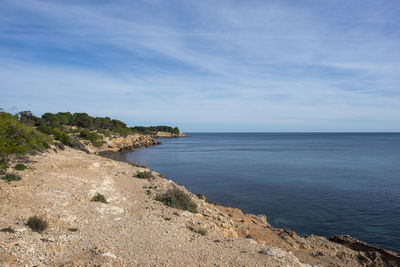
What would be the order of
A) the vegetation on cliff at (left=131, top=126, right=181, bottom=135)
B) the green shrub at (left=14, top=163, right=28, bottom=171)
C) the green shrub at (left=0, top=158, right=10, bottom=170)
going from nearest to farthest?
the green shrub at (left=0, top=158, right=10, bottom=170)
the green shrub at (left=14, top=163, right=28, bottom=171)
the vegetation on cliff at (left=131, top=126, right=181, bottom=135)

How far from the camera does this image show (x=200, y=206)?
16.5 m

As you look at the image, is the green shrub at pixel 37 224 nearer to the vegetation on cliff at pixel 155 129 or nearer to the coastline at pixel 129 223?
the coastline at pixel 129 223

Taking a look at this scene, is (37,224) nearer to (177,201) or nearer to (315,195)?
(177,201)

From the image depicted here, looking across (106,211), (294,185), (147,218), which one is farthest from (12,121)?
(294,185)

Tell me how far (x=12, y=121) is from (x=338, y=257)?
20.5 meters

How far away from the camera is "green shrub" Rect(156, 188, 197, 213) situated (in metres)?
15.1

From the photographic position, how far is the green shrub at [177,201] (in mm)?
15102

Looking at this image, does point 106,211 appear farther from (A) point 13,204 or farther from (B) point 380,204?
(B) point 380,204

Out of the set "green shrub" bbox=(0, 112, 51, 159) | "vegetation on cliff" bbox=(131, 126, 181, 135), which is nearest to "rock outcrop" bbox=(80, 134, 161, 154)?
"green shrub" bbox=(0, 112, 51, 159)

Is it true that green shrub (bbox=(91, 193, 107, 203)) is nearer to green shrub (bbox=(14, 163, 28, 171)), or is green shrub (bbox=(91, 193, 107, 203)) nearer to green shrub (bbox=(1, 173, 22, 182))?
green shrub (bbox=(1, 173, 22, 182))

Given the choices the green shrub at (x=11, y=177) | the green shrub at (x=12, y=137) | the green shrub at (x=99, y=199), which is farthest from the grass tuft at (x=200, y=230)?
the green shrub at (x=12, y=137)

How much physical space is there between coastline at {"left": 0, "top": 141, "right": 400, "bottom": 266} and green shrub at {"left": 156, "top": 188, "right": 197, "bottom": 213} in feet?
1.83

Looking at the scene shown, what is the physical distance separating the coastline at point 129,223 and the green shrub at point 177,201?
0.56 meters

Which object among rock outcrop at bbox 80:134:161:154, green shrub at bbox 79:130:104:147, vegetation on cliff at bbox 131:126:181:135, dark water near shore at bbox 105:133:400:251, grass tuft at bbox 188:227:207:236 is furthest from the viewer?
vegetation on cliff at bbox 131:126:181:135
